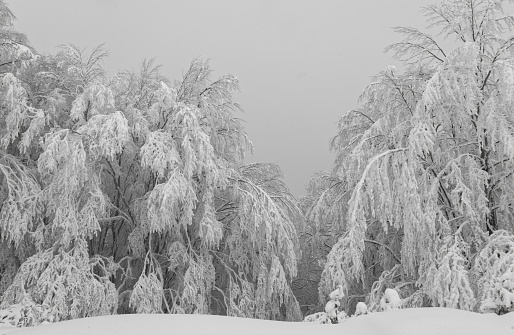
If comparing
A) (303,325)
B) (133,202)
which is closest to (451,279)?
(303,325)

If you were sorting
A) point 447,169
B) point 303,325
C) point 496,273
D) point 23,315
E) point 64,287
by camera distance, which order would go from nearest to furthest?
point 303,325 → point 496,273 → point 23,315 → point 447,169 → point 64,287

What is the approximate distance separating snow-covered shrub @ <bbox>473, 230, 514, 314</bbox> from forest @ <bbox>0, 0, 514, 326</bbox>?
0.04 m

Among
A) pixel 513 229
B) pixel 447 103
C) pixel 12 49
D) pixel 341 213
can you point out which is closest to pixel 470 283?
pixel 513 229

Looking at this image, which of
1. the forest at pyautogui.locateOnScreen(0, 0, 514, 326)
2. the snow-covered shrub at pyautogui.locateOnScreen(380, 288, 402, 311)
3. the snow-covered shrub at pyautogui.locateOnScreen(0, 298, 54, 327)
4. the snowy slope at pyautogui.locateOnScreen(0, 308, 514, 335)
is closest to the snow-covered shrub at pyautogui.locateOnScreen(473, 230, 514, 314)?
the forest at pyautogui.locateOnScreen(0, 0, 514, 326)

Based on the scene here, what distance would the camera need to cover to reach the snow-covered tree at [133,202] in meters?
8.33

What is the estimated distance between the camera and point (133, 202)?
1009cm

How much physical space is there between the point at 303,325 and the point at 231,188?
5.54 m

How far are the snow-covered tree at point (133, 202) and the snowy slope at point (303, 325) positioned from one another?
3.25 metres

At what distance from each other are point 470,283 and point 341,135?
5660 millimetres

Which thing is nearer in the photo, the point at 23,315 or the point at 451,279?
the point at 451,279

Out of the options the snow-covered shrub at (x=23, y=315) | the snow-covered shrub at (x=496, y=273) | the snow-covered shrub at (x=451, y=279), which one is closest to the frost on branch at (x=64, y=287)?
the snow-covered shrub at (x=23, y=315)

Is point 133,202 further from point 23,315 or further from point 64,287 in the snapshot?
point 23,315

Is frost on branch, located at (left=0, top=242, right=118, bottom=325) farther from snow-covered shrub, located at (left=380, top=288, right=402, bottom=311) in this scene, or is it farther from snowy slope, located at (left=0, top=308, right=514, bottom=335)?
snow-covered shrub, located at (left=380, top=288, right=402, bottom=311)

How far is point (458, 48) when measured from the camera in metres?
7.68
